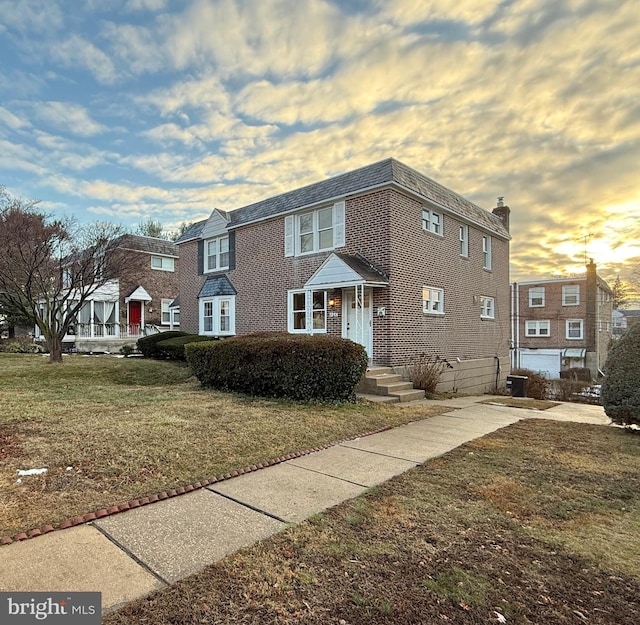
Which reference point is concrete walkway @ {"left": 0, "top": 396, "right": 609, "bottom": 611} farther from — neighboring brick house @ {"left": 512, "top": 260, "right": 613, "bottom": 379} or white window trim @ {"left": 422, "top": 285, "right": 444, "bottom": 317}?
neighboring brick house @ {"left": 512, "top": 260, "right": 613, "bottom": 379}

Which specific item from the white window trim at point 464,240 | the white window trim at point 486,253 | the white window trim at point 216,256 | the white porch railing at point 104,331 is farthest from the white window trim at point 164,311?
the white window trim at point 486,253

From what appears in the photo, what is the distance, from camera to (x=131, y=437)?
17.4ft

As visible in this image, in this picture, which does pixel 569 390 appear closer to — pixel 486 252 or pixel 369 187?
pixel 486 252

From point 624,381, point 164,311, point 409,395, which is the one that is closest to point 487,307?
point 409,395

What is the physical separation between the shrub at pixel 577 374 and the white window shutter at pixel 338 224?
21649 millimetres

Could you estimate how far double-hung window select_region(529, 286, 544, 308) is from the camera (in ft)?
98.6

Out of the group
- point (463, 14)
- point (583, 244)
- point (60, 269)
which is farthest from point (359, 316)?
point (583, 244)

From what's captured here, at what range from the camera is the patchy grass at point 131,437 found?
3.70 metres

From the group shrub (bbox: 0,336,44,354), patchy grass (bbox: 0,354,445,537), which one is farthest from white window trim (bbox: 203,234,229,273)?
shrub (bbox: 0,336,44,354)

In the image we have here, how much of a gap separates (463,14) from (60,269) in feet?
50.6

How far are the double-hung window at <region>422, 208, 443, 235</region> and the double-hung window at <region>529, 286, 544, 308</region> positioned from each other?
781 inches

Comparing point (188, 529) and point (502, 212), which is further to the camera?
point (502, 212)

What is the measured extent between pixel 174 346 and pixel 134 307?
43.7 feet

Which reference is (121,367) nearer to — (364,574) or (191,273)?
(191,273)
